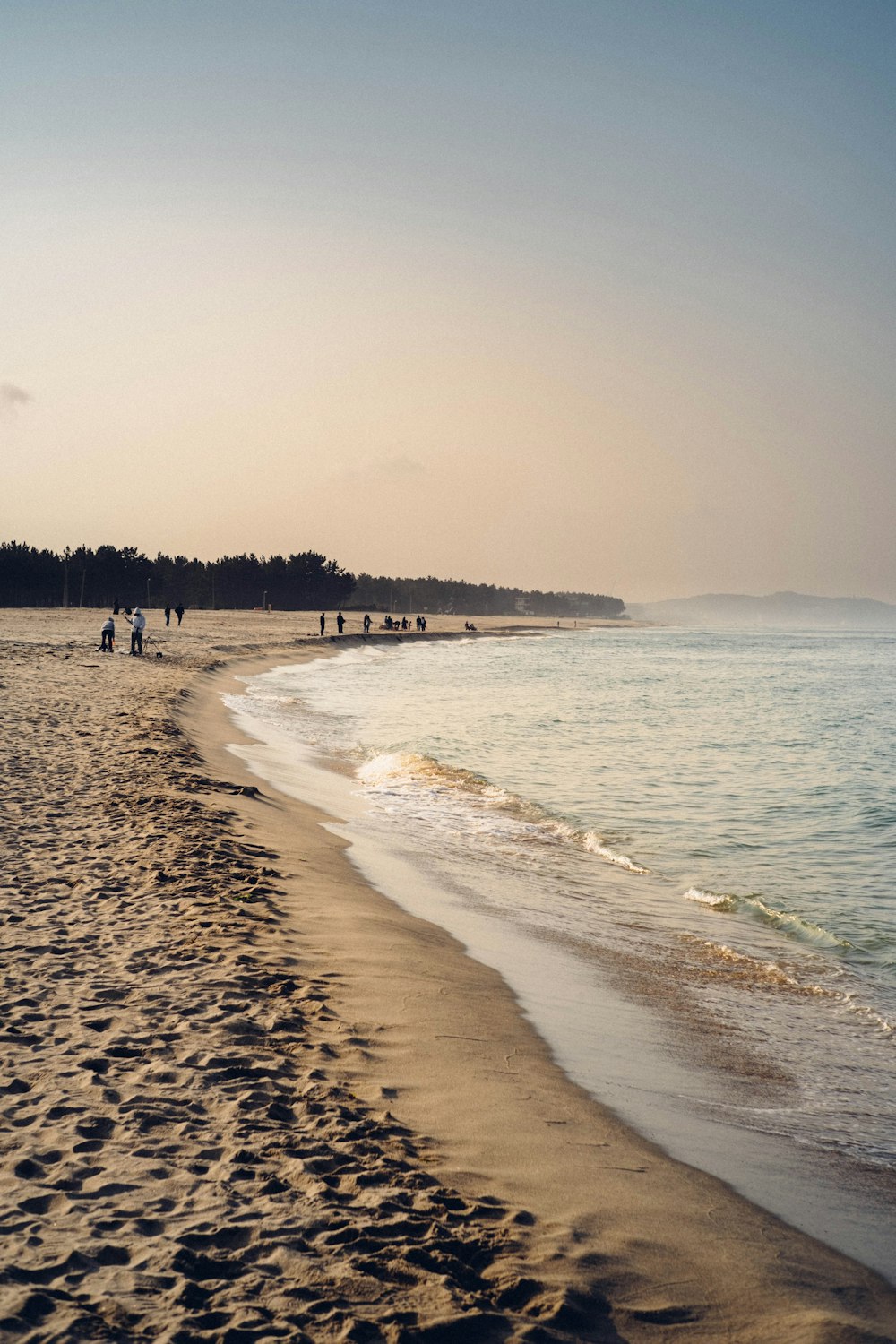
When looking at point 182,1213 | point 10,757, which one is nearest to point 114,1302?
point 182,1213

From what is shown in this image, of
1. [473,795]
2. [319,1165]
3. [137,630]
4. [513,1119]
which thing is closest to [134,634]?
[137,630]

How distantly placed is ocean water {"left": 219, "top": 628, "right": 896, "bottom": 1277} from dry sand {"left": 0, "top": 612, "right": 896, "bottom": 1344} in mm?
665

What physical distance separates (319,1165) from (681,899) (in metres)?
7.81

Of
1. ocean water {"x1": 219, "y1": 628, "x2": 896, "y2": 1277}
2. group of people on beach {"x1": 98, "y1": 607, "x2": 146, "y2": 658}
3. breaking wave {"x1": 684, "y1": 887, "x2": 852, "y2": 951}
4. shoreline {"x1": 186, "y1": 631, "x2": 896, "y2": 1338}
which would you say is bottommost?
breaking wave {"x1": 684, "y1": 887, "x2": 852, "y2": 951}

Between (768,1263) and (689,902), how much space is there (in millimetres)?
7155

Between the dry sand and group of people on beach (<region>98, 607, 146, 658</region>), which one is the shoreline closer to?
the dry sand

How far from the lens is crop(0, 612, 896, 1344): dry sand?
11.6 ft

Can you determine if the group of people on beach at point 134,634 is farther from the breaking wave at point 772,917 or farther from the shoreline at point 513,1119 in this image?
the shoreline at point 513,1119

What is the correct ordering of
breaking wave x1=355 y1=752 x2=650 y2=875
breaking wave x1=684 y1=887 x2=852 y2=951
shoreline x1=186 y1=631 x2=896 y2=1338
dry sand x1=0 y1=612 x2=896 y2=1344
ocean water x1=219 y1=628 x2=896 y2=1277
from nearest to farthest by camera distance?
dry sand x1=0 y1=612 x2=896 y2=1344, shoreline x1=186 y1=631 x2=896 y2=1338, ocean water x1=219 y1=628 x2=896 y2=1277, breaking wave x1=684 y1=887 x2=852 y2=951, breaking wave x1=355 y1=752 x2=650 y2=875

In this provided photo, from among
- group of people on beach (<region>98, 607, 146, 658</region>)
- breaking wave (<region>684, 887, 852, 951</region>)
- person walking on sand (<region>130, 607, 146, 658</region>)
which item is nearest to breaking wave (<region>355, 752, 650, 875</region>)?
breaking wave (<region>684, 887, 852, 951</region>)

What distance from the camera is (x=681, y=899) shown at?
1128cm

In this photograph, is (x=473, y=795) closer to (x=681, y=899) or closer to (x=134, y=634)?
(x=681, y=899)

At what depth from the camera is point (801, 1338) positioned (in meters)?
3.63

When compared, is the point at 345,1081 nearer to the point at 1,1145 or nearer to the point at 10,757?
the point at 1,1145
